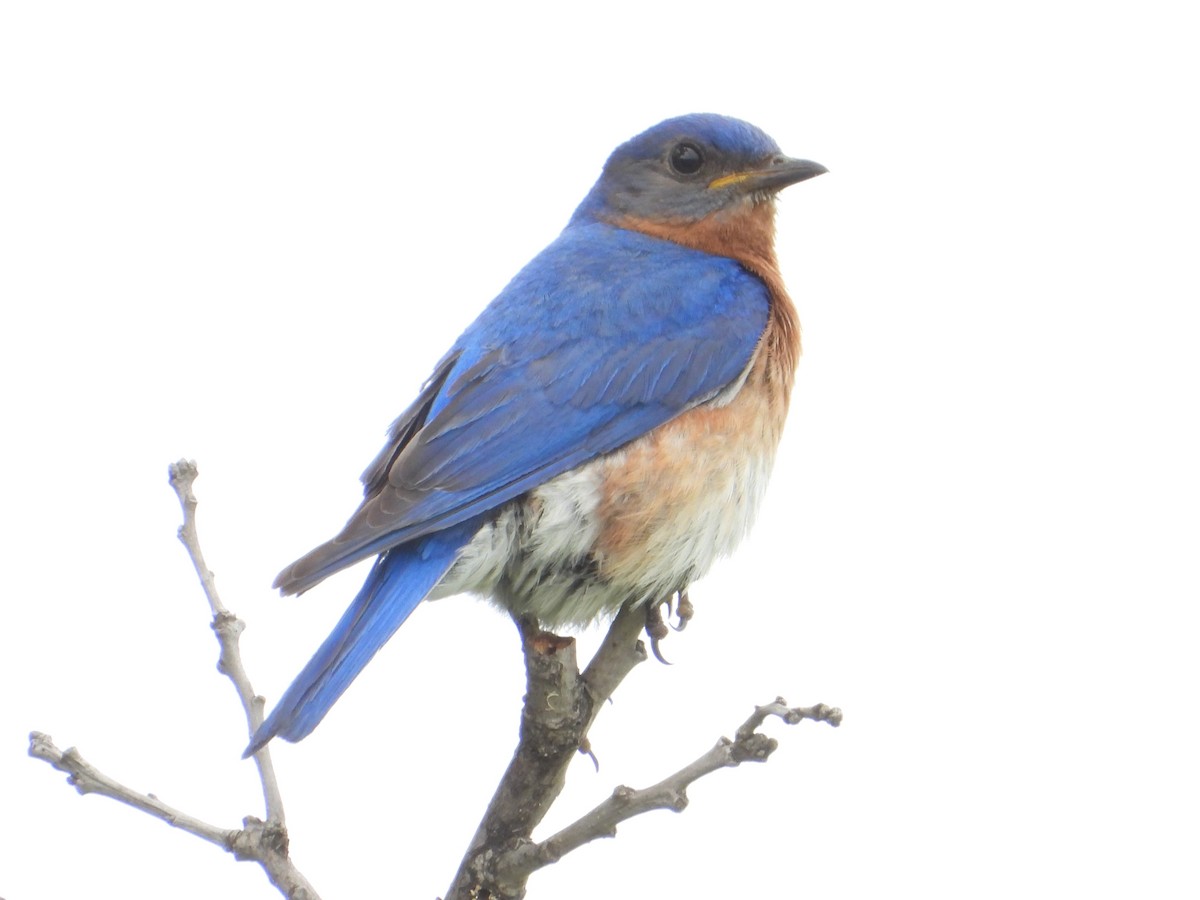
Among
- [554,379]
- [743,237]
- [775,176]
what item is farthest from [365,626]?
[775,176]

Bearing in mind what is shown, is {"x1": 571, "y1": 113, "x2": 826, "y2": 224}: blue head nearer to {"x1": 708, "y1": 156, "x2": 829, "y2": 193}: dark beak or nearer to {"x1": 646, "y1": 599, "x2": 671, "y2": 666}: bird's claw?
{"x1": 708, "y1": 156, "x2": 829, "y2": 193}: dark beak

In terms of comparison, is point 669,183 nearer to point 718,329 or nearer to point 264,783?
point 718,329

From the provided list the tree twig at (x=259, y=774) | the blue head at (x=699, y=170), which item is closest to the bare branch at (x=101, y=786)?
the tree twig at (x=259, y=774)

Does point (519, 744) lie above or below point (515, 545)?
below

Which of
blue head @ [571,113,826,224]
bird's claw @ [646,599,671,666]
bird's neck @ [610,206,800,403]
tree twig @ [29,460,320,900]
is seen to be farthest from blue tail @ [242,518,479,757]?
blue head @ [571,113,826,224]

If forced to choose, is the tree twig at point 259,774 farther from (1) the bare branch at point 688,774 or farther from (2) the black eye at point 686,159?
(2) the black eye at point 686,159

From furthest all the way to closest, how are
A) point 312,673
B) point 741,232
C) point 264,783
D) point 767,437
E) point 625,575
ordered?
1. point 741,232
2. point 767,437
3. point 625,575
4. point 312,673
5. point 264,783

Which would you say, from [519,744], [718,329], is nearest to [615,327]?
[718,329]
